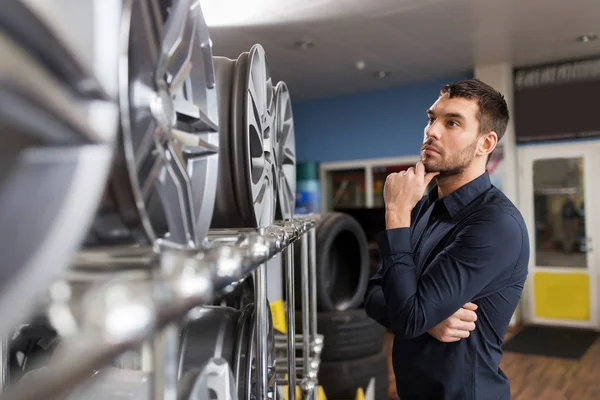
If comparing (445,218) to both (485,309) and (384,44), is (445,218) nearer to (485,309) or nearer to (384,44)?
(485,309)

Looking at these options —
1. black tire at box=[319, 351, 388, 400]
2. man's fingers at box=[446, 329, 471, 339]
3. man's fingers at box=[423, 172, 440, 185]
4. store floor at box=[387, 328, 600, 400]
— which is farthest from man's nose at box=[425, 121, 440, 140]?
store floor at box=[387, 328, 600, 400]

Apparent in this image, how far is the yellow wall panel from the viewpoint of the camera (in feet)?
19.6

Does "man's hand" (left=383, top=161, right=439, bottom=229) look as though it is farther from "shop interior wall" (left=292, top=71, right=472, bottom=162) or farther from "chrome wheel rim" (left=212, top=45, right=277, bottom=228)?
"shop interior wall" (left=292, top=71, right=472, bottom=162)

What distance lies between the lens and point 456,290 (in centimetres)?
131

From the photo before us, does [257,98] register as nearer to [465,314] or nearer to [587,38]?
[465,314]

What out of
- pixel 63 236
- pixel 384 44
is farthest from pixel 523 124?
pixel 63 236

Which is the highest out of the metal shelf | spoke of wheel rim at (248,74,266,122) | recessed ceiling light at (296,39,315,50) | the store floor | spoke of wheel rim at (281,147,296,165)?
recessed ceiling light at (296,39,315,50)

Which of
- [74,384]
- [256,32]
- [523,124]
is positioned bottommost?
[74,384]

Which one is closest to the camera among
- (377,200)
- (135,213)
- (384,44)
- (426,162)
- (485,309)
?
(135,213)

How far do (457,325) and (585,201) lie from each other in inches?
215

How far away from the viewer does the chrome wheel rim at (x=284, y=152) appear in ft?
4.74

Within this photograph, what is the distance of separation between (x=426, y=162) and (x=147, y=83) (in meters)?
1.09

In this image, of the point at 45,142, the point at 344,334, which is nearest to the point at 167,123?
the point at 45,142

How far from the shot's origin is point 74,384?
292 millimetres
